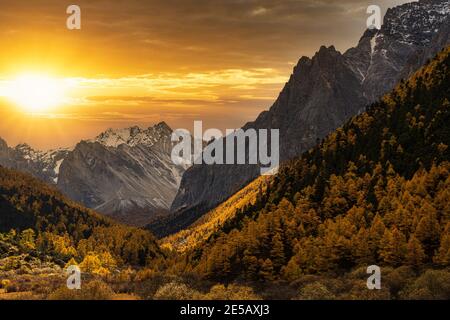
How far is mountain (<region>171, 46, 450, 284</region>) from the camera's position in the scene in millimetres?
93062

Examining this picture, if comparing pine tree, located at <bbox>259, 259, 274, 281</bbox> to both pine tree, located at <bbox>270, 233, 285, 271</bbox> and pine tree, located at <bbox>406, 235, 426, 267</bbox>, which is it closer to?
pine tree, located at <bbox>270, 233, 285, 271</bbox>

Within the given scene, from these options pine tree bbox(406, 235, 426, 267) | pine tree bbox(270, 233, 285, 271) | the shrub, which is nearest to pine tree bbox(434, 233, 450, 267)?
pine tree bbox(406, 235, 426, 267)

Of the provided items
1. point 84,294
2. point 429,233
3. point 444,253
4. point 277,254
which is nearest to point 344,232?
point 277,254

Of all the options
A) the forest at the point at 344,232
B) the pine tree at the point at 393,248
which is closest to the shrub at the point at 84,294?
the forest at the point at 344,232

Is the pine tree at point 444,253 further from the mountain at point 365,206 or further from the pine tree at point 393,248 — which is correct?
the pine tree at point 393,248

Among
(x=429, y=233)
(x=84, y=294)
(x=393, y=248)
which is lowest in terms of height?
(x=84, y=294)

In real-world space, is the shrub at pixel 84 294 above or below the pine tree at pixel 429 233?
below

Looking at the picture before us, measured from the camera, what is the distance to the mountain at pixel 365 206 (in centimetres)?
9306

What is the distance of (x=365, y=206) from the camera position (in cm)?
11750

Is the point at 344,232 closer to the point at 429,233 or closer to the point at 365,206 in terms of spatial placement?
the point at 429,233
